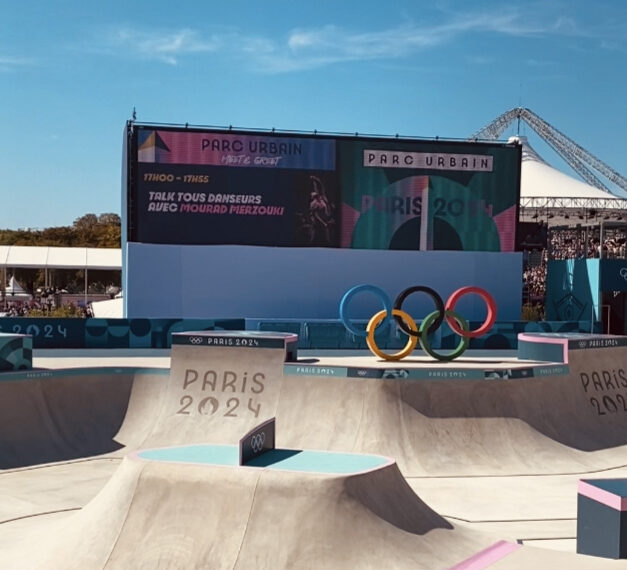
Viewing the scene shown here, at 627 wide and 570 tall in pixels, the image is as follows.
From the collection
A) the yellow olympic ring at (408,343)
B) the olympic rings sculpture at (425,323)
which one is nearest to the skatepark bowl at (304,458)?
the yellow olympic ring at (408,343)

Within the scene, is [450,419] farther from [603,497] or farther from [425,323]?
[603,497]

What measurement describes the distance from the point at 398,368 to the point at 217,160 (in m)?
16.7

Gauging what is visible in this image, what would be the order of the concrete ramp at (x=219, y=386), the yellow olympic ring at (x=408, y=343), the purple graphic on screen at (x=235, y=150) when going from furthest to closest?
the purple graphic on screen at (x=235, y=150) < the yellow olympic ring at (x=408, y=343) < the concrete ramp at (x=219, y=386)

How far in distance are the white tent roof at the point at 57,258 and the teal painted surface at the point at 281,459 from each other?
44439mm

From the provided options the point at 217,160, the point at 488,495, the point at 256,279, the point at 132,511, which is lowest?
the point at 488,495

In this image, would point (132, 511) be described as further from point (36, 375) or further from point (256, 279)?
point (256, 279)

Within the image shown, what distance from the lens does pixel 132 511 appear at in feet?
37.2

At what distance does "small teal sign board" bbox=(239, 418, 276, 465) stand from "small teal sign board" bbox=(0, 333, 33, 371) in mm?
10532

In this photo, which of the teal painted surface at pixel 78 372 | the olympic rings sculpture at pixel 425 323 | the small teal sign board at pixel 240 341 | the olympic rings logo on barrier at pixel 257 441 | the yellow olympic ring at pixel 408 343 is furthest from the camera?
the yellow olympic ring at pixel 408 343

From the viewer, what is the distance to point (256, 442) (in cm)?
1253

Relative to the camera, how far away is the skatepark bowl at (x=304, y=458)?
1089cm

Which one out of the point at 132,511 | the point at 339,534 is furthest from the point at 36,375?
the point at 339,534

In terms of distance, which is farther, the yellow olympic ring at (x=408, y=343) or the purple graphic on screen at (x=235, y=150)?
the purple graphic on screen at (x=235, y=150)

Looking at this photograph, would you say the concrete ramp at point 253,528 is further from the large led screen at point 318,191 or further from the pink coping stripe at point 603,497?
the large led screen at point 318,191
